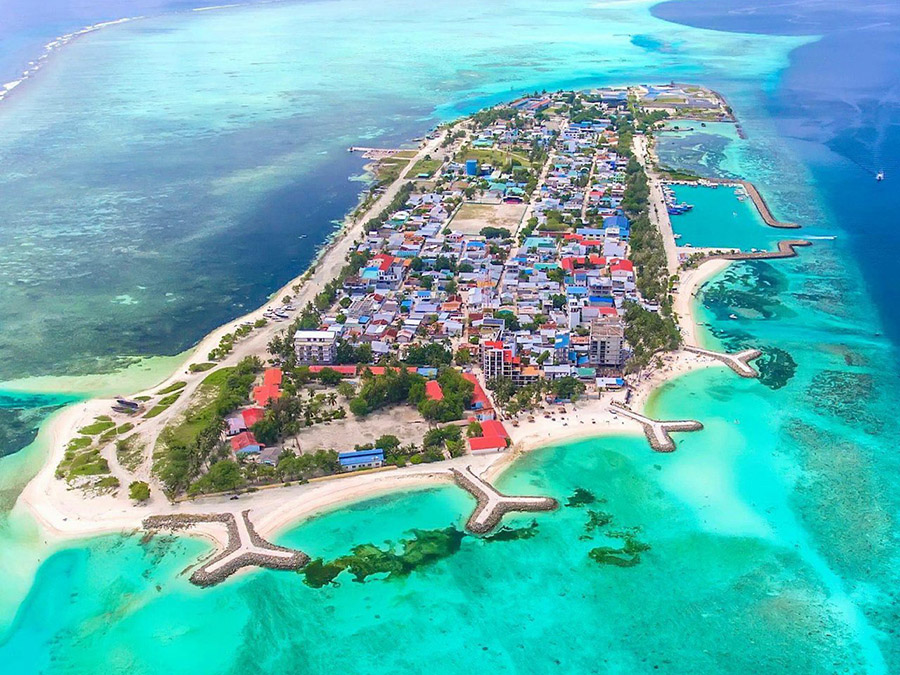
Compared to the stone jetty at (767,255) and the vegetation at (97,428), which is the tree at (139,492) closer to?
the vegetation at (97,428)

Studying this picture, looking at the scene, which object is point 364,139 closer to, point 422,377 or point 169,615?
point 422,377

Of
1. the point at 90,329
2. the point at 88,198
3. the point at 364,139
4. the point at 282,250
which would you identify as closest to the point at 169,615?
the point at 90,329

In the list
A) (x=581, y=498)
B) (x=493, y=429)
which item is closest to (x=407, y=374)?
(x=493, y=429)

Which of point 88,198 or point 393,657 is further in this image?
point 88,198

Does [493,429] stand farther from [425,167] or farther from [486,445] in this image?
[425,167]

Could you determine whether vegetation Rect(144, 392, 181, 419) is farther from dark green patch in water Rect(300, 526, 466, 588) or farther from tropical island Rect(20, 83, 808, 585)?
dark green patch in water Rect(300, 526, 466, 588)

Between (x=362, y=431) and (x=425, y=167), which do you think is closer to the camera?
(x=362, y=431)
